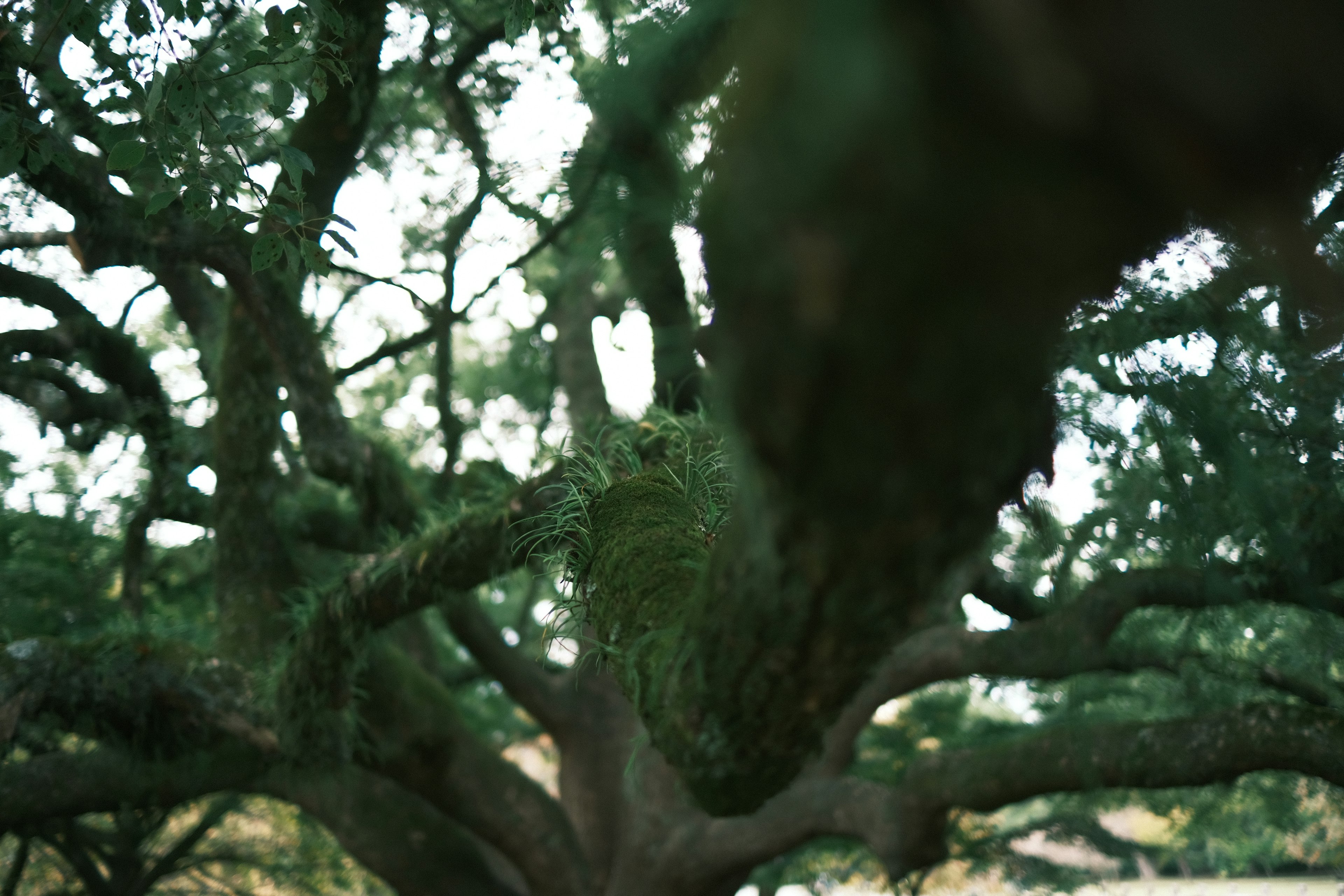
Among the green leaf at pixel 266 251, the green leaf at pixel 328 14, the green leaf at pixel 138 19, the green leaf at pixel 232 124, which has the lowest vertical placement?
the green leaf at pixel 266 251

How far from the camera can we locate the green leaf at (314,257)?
2.34 m

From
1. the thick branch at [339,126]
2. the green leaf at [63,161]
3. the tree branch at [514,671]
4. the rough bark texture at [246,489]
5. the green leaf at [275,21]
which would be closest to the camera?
the green leaf at [275,21]

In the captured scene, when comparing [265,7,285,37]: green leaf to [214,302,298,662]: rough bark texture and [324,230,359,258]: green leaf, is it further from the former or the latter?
[214,302,298,662]: rough bark texture

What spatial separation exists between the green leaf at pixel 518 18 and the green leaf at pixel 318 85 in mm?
543

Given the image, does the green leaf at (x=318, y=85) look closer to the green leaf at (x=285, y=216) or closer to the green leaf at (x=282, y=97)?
the green leaf at (x=282, y=97)

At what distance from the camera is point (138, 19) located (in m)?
2.41

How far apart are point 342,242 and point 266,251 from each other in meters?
0.22

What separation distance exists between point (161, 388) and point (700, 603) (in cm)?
636

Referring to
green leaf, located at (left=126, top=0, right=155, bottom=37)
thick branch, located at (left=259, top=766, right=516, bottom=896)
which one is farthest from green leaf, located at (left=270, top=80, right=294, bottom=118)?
thick branch, located at (left=259, top=766, right=516, bottom=896)

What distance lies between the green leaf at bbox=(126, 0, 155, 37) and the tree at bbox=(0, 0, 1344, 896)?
4cm

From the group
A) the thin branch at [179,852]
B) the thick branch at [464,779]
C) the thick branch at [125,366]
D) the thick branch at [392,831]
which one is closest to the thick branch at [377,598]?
the thick branch at [464,779]

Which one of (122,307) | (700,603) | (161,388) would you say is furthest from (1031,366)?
(122,307)

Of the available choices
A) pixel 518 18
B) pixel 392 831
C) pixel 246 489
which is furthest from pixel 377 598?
pixel 518 18

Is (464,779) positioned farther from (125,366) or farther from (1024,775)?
(125,366)
